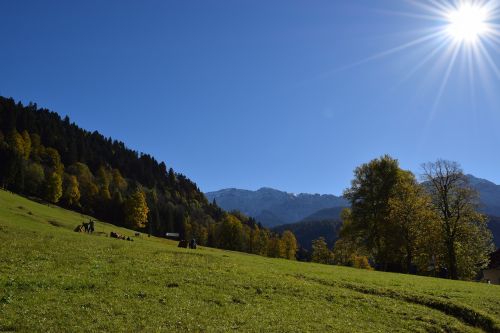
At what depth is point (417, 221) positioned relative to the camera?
63.8 metres

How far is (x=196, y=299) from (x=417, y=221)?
49.1 m

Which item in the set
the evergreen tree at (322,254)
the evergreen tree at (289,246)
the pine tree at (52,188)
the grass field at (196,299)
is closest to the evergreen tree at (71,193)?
the pine tree at (52,188)

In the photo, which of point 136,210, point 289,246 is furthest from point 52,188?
point 289,246

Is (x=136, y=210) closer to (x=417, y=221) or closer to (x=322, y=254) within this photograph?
(x=322, y=254)

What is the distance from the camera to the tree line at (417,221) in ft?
210

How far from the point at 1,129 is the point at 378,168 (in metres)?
176

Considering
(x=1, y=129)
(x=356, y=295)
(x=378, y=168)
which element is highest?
(x=1, y=129)

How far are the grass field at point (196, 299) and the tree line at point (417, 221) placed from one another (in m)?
27.1

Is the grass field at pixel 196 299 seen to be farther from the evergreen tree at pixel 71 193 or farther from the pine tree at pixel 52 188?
the evergreen tree at pixel 71 193

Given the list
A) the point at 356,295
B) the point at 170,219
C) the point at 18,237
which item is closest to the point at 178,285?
the point at 356,295

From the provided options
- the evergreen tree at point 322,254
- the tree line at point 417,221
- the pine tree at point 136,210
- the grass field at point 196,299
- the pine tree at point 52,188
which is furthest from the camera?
the pine tree at point 52,188

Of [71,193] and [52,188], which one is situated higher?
[71,193]

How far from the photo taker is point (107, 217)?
558 ft

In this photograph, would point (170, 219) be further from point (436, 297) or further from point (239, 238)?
point (436, 297)
